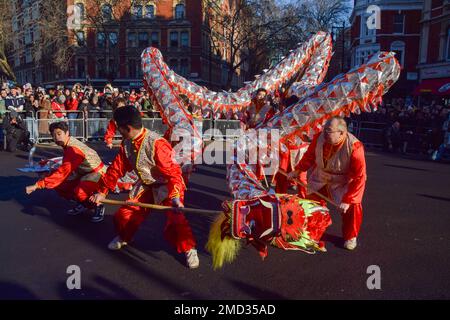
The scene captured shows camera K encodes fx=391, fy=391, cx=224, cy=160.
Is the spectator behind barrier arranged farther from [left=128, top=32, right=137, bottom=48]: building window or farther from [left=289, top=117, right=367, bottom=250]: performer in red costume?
[left=128, top=32, right=137, bottom=48]: building window

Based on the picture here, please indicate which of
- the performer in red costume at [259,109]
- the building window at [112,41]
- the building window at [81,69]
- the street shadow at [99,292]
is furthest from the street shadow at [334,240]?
the building window at [81,69]

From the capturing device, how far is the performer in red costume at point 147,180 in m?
3.85

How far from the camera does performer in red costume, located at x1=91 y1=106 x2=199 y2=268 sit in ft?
12.6

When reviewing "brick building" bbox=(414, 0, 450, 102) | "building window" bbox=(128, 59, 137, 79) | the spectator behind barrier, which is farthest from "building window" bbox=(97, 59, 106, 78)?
"brick building" bbox=(414, 0, 450, 102)

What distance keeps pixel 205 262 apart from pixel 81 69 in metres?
44.1

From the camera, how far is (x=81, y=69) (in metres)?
43.7

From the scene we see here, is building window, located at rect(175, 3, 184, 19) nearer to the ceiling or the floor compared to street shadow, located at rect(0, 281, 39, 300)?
nearer to the ceiling

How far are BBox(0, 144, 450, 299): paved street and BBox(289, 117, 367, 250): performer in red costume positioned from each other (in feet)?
1.33

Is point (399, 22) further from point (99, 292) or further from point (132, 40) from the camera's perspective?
point (99, 292)

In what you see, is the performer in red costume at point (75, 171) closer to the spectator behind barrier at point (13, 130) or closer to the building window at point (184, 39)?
the spectator behind barrier at point (13, 130)

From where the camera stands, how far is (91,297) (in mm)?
3355

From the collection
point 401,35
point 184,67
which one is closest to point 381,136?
point 401,35
